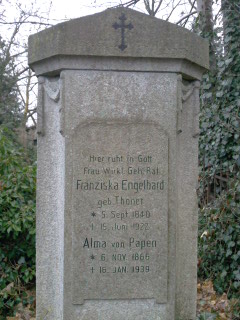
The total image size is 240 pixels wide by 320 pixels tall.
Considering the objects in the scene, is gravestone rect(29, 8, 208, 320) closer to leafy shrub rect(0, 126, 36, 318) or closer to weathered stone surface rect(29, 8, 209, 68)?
weathered stone surface rect(29, 8, 209, 68)

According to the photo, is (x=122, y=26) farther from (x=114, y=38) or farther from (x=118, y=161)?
(x=118, y=161)

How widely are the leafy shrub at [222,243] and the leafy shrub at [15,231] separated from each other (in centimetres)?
208

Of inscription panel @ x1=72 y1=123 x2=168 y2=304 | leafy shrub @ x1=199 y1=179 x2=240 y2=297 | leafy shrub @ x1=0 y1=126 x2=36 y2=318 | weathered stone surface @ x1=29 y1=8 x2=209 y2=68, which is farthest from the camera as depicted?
leafy shrub @ x1=199 y1=179 x2=240 y2=297

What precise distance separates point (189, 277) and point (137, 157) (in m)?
1.03

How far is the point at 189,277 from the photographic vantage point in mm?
3605

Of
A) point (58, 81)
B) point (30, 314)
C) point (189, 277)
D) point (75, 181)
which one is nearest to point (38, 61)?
point (58, 81)

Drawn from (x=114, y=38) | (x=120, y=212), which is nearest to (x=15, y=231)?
(x=120, y=212)

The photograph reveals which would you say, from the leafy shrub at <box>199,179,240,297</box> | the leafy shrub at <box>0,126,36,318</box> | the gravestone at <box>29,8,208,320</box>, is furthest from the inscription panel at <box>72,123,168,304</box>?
the leafy shrub at <box>199,179,240,297</box>

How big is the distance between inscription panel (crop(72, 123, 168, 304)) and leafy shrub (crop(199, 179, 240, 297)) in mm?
2064

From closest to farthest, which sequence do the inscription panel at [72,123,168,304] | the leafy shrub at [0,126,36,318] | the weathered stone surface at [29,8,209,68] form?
the weathered stone surface at [29,8,209,68]
the inscription panel at [72,123,168,304]
the leafy shrub at [0,126,36,318]

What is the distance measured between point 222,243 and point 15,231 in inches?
94.2

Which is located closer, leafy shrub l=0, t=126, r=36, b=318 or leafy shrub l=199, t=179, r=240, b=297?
leafy shrub l=0, t=126, r=36, b=318

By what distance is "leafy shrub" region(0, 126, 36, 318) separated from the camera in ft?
15.9

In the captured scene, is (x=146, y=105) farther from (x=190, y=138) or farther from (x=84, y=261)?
(x=84, y=261)
